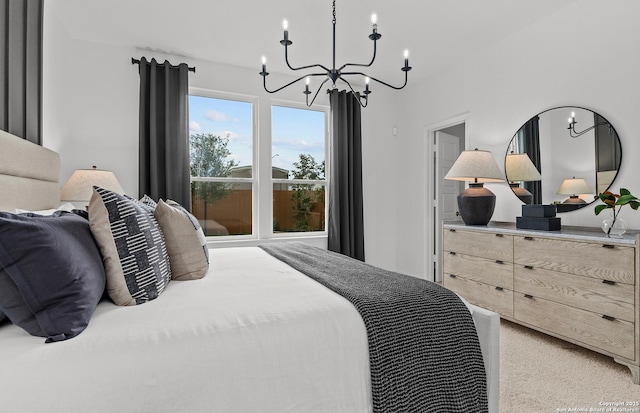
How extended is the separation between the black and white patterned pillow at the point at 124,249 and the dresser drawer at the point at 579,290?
251 cm

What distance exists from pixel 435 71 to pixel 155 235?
3.84 meters

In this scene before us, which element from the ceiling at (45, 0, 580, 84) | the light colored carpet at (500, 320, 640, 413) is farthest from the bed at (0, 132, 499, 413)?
the ceiling at (45, 0, 580, 84)

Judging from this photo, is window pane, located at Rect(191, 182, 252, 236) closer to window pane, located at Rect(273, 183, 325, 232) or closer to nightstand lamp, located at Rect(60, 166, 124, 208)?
window pane, located at Rect(273, 183, 325, 232)

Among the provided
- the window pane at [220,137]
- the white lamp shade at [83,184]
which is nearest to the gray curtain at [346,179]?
the window pane at [220,137]

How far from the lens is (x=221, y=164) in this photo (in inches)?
160

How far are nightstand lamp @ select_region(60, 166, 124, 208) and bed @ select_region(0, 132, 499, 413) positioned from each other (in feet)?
6.16

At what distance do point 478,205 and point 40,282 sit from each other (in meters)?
3.13

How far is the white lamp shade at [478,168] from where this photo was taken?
3.13m

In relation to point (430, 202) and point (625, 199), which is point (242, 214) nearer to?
point (430, 202)

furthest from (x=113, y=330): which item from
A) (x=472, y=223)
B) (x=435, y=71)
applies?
(x=435, y=71)

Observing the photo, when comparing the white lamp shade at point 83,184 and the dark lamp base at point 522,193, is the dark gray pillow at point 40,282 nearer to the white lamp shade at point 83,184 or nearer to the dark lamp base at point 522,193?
the white lamp shade at point 83,184

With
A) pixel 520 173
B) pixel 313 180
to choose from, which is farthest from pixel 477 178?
pixel 313 180

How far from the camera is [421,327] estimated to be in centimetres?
123

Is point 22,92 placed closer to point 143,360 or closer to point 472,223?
point 143,360
